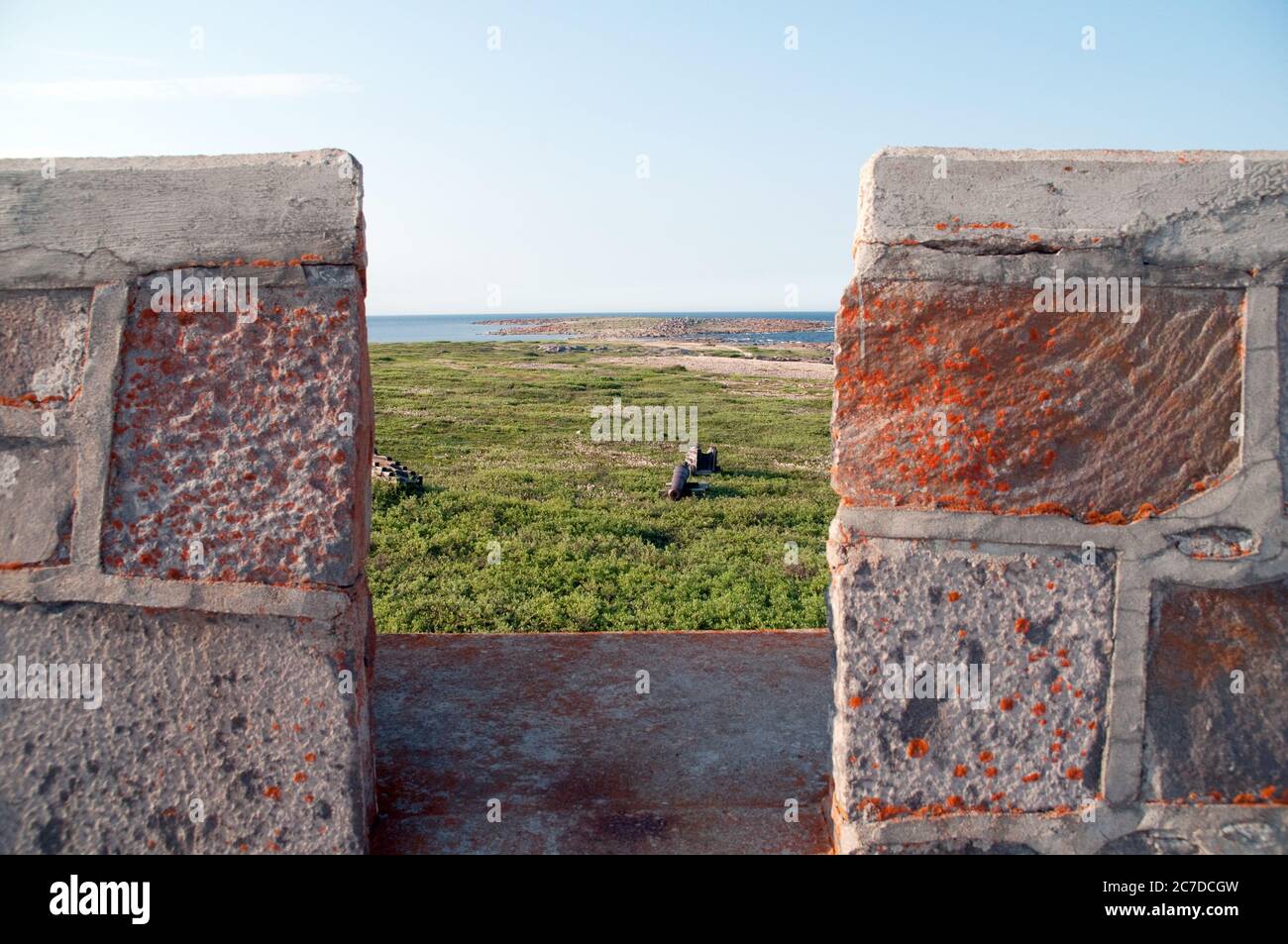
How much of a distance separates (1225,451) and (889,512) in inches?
29.5

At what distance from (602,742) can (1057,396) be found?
1.71 metres

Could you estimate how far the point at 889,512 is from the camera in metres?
2.25

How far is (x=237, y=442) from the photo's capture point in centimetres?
226

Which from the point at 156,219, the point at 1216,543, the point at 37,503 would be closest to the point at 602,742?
the point at 37,503

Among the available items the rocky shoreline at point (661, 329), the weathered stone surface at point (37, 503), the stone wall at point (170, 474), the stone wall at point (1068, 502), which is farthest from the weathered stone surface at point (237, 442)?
the rocky shoreline at point (661, 329)

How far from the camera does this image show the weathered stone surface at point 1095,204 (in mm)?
2182

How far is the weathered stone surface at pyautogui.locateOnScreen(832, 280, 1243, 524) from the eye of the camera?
221 cm

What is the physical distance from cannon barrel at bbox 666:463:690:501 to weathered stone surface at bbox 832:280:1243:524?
27.1ft

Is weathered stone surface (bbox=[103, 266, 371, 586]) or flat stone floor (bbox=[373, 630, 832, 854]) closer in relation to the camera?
weathered stone surface (bbox=[103, 266, 371, 586])

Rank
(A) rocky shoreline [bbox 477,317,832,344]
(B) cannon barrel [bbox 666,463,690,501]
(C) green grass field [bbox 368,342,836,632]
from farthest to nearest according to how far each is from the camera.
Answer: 1. (A) rocky shoreline [bbox 477,317,832,344]
2. (B) cannon barrel [bbox 666,463,690,501]
3. (C) green grass field [bbox 368,342,836,632]

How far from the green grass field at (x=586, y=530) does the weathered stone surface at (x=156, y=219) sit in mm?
4152

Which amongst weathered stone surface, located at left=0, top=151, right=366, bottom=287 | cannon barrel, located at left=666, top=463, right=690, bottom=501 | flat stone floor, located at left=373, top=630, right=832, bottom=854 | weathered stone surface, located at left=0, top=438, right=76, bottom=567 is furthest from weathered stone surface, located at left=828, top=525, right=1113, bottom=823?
cannon barrel, located at left=666, top=463, right=690, bottom=501

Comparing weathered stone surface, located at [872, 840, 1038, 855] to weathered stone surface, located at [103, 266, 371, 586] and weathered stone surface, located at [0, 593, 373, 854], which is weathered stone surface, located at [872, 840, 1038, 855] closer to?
weathered stone surface, located at [0, 593, 373, 854]
